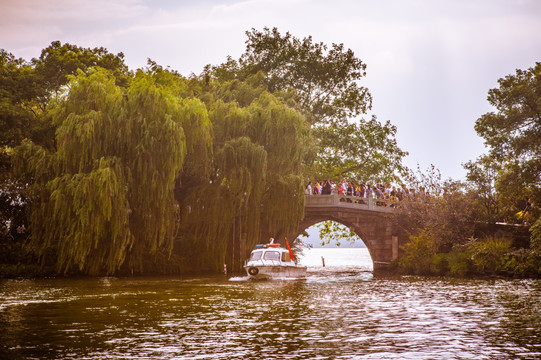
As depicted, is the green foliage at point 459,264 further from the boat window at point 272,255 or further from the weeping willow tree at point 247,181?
the boat window at point 272,255

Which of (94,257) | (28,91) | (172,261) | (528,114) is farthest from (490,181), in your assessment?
(28,91)

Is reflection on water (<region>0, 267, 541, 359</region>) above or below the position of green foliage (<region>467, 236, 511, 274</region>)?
below

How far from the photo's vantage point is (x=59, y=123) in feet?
114

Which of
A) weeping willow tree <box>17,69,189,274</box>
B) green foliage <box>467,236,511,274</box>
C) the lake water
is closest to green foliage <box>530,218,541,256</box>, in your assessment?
green foliage <box>467,236,511,274</box>

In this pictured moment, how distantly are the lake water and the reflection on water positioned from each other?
28 millimetres

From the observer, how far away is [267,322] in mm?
19594

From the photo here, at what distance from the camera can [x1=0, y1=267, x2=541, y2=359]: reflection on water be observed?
15.1m

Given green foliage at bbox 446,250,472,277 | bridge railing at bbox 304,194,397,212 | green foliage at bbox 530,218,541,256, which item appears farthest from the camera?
bridge railing at bbox 304,194,397,212

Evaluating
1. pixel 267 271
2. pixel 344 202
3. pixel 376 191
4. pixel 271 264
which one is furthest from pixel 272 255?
pixel 376 191

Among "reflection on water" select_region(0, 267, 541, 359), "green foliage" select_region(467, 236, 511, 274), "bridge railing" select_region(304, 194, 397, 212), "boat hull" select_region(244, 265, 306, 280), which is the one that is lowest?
"reflection on water" select_region(0, 267, 541, 359)

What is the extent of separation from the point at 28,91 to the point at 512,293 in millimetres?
31516

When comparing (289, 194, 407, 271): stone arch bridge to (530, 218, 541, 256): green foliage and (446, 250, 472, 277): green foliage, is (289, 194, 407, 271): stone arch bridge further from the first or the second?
(530, 218, 541, 256): green foliage

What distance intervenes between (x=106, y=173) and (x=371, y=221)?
Result: 2291 cm

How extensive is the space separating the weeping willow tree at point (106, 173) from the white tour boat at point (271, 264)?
4.88 metres
